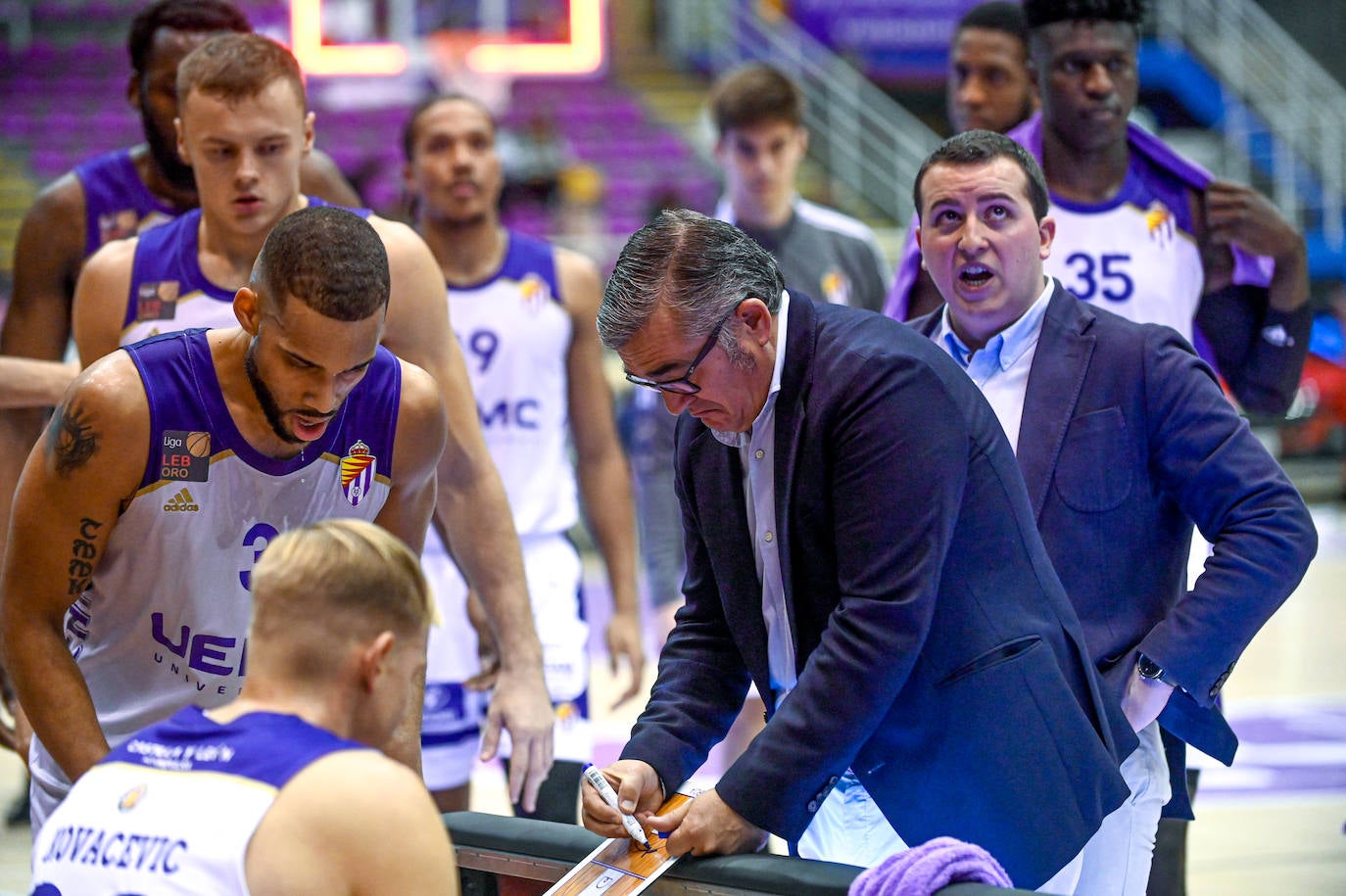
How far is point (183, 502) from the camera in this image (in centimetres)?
271

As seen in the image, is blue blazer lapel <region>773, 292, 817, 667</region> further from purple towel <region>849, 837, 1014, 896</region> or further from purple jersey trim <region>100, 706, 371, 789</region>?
purple jersey trim <region>100, 706, 371, 789</region>

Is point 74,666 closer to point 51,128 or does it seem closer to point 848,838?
point 848,838

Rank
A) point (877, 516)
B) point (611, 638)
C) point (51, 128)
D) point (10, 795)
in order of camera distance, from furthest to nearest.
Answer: point (51, 128), point (10, 795), point (611, 638), point (877, 516)

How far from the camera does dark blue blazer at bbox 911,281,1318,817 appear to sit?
9.02 ft

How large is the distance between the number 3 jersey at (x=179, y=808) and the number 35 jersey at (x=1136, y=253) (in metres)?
2.64

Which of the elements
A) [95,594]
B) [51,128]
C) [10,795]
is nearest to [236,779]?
[95,594]

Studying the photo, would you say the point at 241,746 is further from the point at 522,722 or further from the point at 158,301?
the point at 158,301

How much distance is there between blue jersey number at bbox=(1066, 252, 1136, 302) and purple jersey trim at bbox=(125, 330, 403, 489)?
1956mm

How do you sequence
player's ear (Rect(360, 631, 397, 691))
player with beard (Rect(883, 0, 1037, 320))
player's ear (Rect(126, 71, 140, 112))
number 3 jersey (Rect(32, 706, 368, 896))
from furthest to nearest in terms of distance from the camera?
player with beard (Rect(883, 0, 1037, 320)) → player's ear (Rect(126, 71, 140, 112)) → player's ear (Rect(360, 631, 397, 691)) → number 3 jersey (Rect(32, 706, 368, 896))

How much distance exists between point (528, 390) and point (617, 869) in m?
2.58

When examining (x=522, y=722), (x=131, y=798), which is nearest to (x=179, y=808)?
(x=131, y=798)

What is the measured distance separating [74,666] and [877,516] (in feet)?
4.56

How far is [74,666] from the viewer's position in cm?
264

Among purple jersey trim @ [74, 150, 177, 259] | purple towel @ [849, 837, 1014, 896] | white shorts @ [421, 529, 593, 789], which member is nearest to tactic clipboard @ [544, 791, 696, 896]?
purple towel @ [849, 837, 1014, 896]
